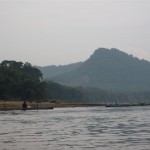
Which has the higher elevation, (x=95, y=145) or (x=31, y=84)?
(x=31, y=84)

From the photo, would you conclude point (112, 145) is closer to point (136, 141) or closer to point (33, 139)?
point (136, 141)

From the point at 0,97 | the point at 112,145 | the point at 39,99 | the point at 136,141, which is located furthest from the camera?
the point at 39,99

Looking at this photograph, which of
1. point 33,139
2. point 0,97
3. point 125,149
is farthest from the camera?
point 0,97

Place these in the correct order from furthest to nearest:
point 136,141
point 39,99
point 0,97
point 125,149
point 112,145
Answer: point 39,99 < point 0,97 < point 136,141 < point 112,145 < point 125,149

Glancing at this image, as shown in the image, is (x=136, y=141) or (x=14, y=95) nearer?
(x=136, y=141)

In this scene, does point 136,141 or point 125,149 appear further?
point 136,141

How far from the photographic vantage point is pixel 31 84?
182 metres

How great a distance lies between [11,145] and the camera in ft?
105

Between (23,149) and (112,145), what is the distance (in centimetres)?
617

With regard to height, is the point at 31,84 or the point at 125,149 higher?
the point at 31,84

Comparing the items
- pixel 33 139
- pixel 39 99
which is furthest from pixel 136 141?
pixel 39 99

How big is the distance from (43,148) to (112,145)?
4784 mm

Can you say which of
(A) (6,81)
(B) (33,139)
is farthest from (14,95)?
(B) (33,139)

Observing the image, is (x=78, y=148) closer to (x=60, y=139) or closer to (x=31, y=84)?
(x=60, y=139)
